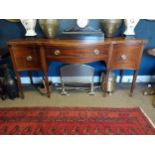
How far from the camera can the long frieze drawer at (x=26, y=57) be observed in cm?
175

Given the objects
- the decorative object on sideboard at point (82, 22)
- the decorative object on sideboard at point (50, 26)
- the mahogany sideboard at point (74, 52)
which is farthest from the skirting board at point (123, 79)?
the decorative object on sideboard at point (82, 22)

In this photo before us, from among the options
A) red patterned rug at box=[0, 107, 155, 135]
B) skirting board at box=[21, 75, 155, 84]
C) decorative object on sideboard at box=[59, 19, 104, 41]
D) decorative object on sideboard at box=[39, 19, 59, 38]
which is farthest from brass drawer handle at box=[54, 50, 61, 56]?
skirting board at box=[21, 75, 155, 84]

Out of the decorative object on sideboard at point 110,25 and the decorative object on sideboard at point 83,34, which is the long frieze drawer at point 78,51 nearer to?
the decorative object on sideboard at point 83,34

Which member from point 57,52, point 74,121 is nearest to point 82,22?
point 57,52

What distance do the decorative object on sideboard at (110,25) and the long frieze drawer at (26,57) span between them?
864mm

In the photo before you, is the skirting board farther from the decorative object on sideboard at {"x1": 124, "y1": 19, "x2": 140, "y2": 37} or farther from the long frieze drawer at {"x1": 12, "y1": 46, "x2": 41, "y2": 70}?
the decorative object on sideboard at {"x1": 124, "y1": 19, "x2": 140, "y2": 37}

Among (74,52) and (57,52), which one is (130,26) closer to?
(74,52)

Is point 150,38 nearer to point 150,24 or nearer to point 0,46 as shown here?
point 150,24

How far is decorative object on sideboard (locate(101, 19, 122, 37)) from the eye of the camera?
72.6 inches

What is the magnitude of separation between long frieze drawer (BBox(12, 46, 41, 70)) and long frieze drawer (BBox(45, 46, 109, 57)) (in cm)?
Result: 17

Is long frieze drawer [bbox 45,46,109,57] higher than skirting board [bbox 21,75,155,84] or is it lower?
higher

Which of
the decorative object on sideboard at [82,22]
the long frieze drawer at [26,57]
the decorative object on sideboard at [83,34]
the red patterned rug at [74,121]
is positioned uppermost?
the decorative object on sideboard at [82,22]

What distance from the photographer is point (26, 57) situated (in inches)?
70.6
